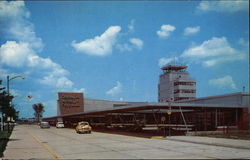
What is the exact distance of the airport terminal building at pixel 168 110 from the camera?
38.3m

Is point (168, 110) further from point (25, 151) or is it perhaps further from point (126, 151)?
point (25, 151)

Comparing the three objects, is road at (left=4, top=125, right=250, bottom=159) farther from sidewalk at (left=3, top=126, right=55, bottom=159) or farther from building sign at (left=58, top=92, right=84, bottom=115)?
building sign at (left=58, top=92, right=84, bottom=115)

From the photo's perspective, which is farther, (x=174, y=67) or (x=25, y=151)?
(x=174, y=67)

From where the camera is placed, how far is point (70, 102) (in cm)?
10450

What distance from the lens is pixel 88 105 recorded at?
352 ft

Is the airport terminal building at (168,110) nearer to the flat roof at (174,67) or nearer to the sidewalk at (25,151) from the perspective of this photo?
the flat roof at (174,67)

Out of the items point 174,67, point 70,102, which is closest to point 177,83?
point 174,67

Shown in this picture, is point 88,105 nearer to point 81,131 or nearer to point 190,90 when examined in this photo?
point 190,90

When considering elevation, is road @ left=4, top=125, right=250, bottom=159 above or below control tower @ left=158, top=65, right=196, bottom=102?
below

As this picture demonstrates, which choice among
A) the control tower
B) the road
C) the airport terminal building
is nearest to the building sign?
the airport terminal building

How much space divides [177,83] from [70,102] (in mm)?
45592

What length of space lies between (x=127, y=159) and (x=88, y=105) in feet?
307

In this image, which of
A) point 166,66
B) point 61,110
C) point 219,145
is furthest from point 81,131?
point 166,66

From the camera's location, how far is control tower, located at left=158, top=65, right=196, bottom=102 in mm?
122806
